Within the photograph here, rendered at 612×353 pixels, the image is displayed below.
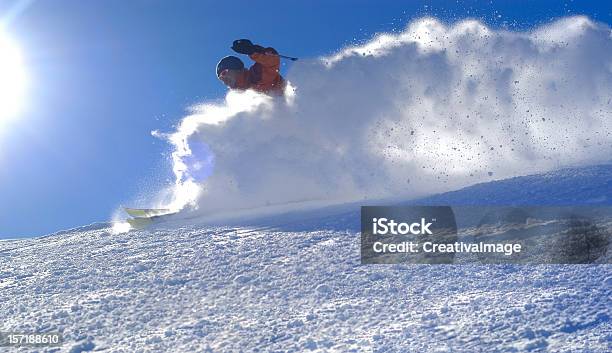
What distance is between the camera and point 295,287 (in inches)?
253

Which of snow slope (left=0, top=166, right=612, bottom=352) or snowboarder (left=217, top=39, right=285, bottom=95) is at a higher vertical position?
snowboarder (left=217, top=39, right=285, bottom=95)

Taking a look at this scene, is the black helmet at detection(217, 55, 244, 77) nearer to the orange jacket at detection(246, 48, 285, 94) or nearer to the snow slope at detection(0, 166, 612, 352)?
the orange jacket at detection(246, 48, 285, 94)

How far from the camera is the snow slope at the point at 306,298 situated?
5.03 meters

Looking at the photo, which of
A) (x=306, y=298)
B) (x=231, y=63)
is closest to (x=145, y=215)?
(x=231, y=63)


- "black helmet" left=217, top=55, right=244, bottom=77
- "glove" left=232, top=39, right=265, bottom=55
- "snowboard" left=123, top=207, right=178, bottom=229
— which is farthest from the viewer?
"black helmet" left=217, top=55, right=244, bottom=77

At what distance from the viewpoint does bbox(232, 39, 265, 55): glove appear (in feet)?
43.2

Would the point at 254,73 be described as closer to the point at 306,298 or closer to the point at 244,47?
the point at 244,47

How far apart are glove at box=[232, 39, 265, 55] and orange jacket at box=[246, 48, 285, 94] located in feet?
0.72

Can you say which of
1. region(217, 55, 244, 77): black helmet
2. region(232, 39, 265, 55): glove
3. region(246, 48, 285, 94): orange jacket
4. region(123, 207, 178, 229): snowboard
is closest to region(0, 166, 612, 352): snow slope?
region(123, 207, 178, 229): snowboard

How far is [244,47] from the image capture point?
13203 mm

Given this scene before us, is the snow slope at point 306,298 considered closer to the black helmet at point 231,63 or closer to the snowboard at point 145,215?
the snowboard at point 145,215

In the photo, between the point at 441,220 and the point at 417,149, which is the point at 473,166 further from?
the point at 441,220

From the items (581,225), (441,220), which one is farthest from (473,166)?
(581,225)

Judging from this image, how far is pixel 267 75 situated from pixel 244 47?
77cm
